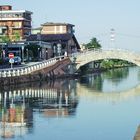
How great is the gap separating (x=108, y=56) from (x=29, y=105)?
28.9 meters

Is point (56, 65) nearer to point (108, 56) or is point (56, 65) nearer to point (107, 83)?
point (107, 83)

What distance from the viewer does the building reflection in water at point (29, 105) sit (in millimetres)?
26578

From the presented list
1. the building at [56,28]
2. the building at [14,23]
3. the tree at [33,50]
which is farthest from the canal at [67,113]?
the building at [56,28]

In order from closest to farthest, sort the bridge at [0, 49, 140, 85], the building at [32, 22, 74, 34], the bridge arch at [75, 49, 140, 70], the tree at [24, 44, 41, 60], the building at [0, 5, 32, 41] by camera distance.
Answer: the bridge at [0, 49, 140, 85] → the bridge arch at [75, 49, 140, 70] → the tree at [24, 44, 41, 60] → the building at [0, 5, 32, 41] → the building at [32, 22, 74, 34]

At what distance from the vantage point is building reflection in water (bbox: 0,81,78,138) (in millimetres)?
26578

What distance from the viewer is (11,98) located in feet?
128

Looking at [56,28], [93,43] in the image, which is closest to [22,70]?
[56,28]

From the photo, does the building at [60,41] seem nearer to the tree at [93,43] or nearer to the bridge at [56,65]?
the tree at [93,43]

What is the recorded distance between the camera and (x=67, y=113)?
32.2 meters

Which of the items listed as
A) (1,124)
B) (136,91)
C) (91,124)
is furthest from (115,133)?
(136,91)

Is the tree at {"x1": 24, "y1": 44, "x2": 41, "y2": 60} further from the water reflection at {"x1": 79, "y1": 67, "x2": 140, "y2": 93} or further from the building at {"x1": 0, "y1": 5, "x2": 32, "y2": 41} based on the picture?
the building at {"x1": 0, "y1": 5, "x2": 32, "y2": 41}

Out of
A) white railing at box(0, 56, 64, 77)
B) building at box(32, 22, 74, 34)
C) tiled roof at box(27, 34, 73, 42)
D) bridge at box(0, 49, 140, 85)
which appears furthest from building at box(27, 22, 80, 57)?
white railing at box(0, 56, 64, 77)

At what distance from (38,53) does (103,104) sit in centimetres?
3667

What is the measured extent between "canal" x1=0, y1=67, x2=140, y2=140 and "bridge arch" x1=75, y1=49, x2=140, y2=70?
1392 centimetres
